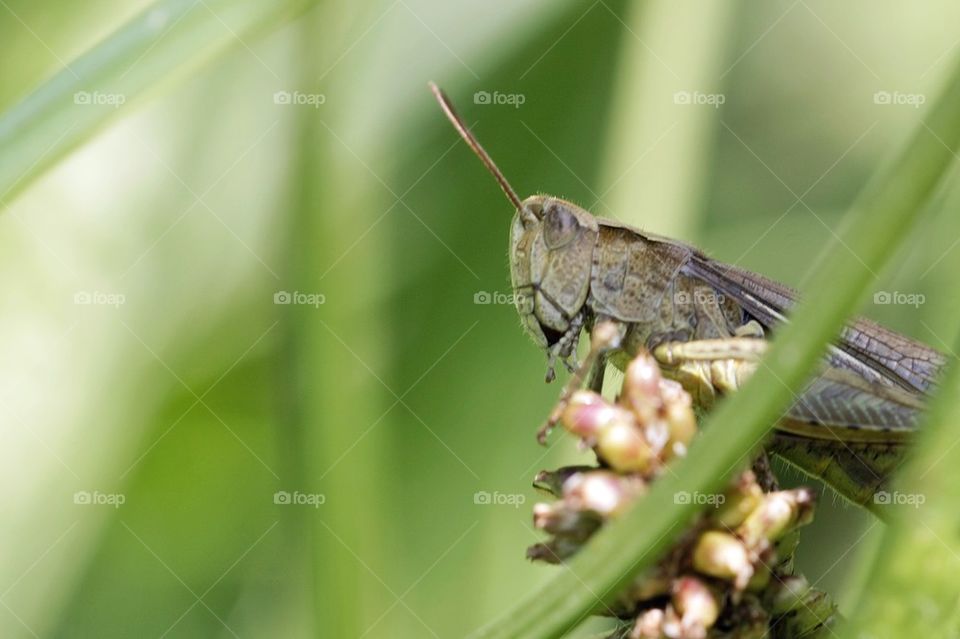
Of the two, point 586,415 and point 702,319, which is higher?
point 702,319

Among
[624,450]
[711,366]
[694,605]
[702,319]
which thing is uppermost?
[702,319]

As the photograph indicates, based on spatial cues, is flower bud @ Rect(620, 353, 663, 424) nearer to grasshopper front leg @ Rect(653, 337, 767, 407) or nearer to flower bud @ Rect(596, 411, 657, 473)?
flower bud @ Rect(596, 411, 657, 473)

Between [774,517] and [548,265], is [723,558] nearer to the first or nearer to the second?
[774,517]

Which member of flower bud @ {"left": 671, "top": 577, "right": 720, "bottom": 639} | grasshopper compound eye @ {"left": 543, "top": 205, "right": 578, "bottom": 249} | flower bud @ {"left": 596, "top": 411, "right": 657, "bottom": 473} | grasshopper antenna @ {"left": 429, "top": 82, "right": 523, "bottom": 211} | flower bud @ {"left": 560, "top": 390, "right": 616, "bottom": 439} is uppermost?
grasshopper antenna @ {"left": 429, "top": 82, "right": 523, "bottom": 211}

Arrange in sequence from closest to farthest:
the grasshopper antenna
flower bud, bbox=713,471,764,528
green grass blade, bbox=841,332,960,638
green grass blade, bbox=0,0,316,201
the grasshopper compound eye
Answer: green grass blade, bbox=841,332,960,638 < green grass blade, bbox=0,0,316,201 < flower bud, bbox=713,471,764,528 < the grasshopper antenna < the grasshopper compound eye

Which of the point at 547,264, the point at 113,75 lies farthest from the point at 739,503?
the point at 547,264

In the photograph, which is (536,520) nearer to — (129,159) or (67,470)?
(67,470)

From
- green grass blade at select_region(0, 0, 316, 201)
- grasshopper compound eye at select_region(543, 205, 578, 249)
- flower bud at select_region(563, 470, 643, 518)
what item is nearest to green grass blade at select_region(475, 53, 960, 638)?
flower bud at select_region(563, 470, 643, 518)

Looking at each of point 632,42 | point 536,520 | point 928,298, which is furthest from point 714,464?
point 632,42

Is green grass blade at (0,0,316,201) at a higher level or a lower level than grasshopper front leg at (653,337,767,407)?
higher
